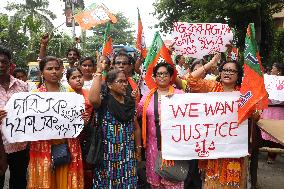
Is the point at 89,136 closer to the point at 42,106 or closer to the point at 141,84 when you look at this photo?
the point at 42,106

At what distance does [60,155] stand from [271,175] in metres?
3.82

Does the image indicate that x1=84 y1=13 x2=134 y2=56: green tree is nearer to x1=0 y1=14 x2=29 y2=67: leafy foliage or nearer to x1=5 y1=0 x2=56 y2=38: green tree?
x1=5 y1=0 x2=56 y2=38: green tree

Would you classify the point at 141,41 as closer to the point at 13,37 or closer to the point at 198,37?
the point at 198,37

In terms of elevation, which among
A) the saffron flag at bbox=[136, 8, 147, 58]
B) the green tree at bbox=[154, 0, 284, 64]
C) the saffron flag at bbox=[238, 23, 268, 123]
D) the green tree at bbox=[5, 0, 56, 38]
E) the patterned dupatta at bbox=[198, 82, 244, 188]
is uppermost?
the green tree at bbox=[5, 0, 56, 38]

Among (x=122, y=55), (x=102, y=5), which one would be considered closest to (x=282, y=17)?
(x=102, y=5)

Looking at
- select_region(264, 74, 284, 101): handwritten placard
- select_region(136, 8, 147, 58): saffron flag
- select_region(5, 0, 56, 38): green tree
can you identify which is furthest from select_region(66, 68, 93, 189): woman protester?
select_region(5, 0, 56, 38): green tree

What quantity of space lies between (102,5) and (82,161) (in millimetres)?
3915

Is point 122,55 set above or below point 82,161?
above

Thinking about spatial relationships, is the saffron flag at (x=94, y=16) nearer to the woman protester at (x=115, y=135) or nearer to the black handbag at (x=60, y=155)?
the woman protester at (x=115, y=135)

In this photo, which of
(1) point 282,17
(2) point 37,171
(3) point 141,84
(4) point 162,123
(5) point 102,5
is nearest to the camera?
(2) point 37,171

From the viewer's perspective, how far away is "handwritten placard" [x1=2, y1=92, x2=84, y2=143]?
3.67 m

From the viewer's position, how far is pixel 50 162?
3.68 m

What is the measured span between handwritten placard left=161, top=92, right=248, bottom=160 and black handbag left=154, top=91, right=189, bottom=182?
65 millimetres

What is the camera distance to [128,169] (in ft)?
12.7
